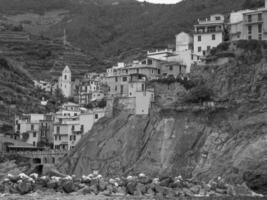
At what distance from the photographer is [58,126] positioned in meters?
113

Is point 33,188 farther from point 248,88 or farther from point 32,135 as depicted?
point 32,135

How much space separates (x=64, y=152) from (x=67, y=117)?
8.54 meters

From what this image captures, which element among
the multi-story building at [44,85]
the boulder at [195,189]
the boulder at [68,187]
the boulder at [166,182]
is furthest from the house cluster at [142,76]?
the multi-story building at [44,85]

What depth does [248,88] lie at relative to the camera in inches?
3649

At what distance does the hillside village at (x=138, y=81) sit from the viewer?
10081 centimetres

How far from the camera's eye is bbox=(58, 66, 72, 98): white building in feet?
504

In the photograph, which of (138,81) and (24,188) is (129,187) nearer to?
(24,188)

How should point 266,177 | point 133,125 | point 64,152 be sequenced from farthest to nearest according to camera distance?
point 64,152, point 133,125, point 266,177

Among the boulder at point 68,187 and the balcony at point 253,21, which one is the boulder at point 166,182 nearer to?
the boulder at point 68,187

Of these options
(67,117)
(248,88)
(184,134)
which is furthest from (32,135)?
(248,88)

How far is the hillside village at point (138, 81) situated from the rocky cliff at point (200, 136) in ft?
8.37

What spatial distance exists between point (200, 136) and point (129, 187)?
59.3 feet

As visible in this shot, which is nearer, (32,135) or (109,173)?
(109,173)

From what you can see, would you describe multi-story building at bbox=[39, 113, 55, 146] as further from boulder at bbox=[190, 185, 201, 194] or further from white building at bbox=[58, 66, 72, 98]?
boulder at bbox=[190, 185, 201, 194]
